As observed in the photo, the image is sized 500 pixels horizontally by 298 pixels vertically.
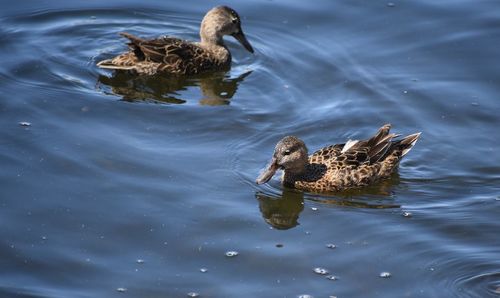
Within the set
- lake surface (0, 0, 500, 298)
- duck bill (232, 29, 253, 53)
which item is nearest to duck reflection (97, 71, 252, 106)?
lake surface (0, 0, 500, 298)

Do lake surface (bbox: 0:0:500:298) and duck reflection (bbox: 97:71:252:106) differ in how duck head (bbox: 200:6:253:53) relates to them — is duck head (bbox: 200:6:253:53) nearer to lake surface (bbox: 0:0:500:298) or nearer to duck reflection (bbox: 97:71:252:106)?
lake surface (bbox: 0:0:500:298)

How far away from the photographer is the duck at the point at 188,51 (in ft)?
43.9

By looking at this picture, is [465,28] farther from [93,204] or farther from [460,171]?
[93,204]

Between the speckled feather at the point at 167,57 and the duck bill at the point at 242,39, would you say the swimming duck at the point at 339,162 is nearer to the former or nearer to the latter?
the speckled feather at the point at 167,57

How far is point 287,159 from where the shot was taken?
10.8 meters

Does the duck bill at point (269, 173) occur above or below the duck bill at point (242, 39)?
below

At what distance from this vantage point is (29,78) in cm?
1277

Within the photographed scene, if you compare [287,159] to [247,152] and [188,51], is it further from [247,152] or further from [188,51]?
[188,51]

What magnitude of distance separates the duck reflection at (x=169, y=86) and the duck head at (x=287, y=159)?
1.93 meters

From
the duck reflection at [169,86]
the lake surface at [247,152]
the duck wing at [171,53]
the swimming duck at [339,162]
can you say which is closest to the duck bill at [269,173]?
the swimming duck at [339,162]

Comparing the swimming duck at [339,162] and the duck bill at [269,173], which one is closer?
the duck bill at [269,173]

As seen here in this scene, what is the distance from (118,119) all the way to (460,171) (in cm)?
380

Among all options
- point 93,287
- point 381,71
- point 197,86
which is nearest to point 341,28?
point 381,71

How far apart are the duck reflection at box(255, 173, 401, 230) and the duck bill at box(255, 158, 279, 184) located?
0.14 meters
